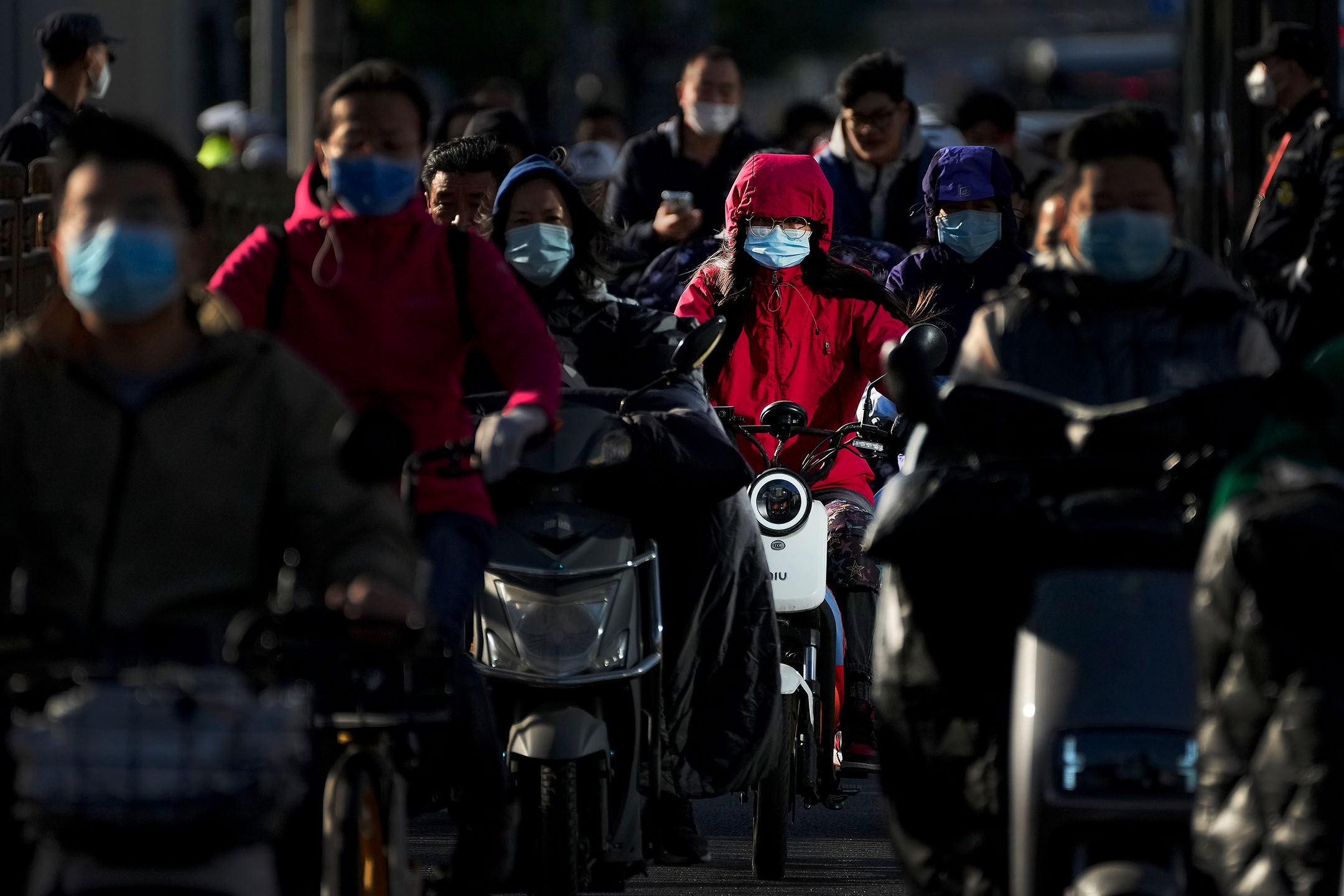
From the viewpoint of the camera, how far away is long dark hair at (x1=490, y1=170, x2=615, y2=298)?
709cm

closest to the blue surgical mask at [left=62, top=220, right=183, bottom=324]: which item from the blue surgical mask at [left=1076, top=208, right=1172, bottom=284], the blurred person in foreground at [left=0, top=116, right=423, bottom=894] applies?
the blurred person in foreground at [left=0, top=116, right=423, bottom=894]

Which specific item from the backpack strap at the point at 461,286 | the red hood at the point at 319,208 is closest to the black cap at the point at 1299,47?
the red hood at the point at 319,208

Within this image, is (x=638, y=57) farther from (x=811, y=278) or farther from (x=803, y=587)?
(x=803, y=587)

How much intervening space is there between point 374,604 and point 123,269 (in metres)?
0.60

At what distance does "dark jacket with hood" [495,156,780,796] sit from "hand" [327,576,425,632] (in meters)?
2.47

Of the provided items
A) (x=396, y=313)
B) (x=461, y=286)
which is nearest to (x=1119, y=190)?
(x=461, y=286)

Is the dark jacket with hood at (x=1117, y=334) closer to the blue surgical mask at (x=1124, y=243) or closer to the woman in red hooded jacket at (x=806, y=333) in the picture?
the blue surgical mask at (x=1124, y=243)

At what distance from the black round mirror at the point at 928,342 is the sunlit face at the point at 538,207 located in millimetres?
1540

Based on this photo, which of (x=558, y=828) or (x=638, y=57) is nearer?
(x=558, y=828)

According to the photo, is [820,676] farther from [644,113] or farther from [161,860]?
[644,113]

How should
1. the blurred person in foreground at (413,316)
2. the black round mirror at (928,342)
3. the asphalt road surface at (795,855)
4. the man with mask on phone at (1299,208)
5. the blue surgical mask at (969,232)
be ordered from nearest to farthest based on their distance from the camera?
the black round mirror at (928,342) → the blurred person in foreground at (413,316) → the asphalt road surface at (795,855) → the blue surgical mask at (969,232) → the man with mask on phone at (1299,208)

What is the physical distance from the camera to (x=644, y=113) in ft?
198

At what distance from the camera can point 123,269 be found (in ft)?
13.6

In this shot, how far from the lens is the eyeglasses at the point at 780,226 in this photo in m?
8.25
